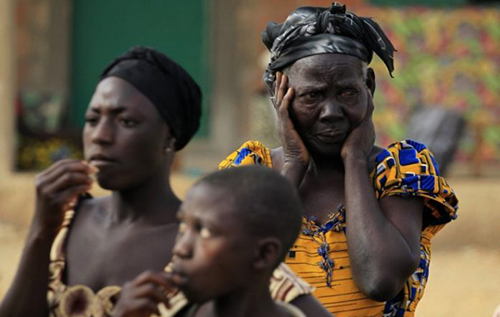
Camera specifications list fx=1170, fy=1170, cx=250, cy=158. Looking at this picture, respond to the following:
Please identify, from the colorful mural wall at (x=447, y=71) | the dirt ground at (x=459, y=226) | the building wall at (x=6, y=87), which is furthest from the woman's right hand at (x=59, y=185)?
the colorful mural wall at (x=447, y=71)

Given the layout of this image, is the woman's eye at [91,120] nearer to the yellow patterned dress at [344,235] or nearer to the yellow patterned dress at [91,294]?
the yellow patterned dress at [91,294]

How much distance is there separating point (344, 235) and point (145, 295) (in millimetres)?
1116

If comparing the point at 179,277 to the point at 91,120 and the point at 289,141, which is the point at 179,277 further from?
the point at 289,141

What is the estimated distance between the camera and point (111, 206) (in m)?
3.23

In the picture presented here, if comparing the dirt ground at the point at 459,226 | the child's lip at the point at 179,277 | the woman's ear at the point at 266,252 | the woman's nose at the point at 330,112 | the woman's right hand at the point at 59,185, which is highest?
the woman's nose at the point at 330,112

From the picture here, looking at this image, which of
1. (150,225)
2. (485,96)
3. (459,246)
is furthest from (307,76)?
(485,96)

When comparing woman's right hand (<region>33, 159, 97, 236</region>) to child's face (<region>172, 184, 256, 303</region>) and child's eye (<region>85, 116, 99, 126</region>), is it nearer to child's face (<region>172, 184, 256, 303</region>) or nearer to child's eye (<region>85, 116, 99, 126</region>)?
child's eye (<region>85, 116, 99, 126</region>)

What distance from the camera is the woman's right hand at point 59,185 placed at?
2.91m

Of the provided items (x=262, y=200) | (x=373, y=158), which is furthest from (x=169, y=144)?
(x=373, y=158)

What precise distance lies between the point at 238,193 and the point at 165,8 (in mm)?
11969

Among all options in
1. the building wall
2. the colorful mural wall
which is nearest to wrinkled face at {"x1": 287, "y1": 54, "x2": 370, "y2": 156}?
the building wall

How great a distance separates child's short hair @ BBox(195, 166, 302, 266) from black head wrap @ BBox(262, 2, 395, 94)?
1005mm

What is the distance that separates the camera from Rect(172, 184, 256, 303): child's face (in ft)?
8.70

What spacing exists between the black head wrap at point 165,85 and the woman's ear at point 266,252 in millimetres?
598
